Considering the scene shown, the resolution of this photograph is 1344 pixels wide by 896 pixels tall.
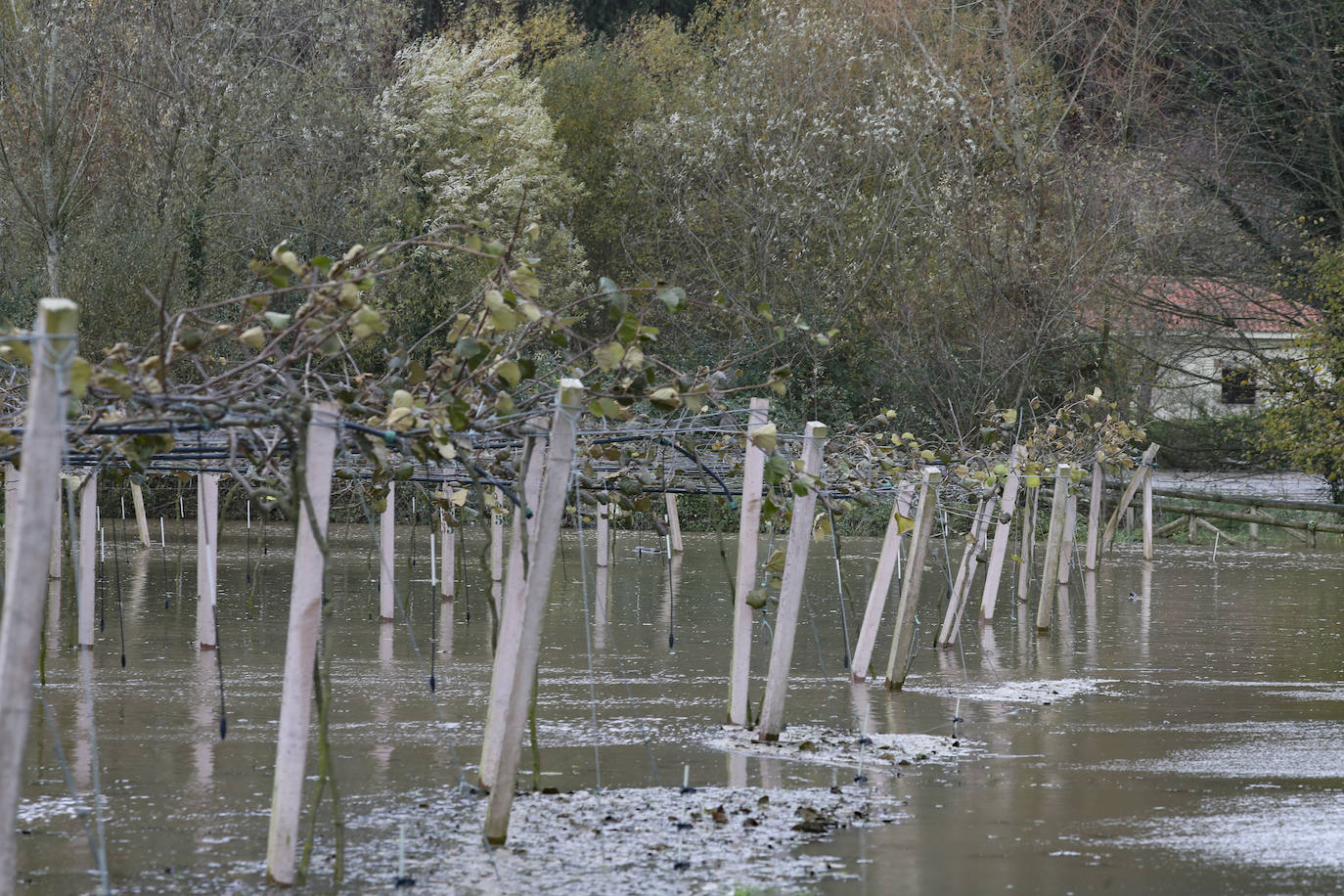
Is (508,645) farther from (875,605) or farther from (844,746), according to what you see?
(875,605)

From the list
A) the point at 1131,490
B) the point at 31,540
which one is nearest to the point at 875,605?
the point at 31,540

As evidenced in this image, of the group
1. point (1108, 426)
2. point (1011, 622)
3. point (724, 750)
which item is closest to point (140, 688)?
point (724, 750)

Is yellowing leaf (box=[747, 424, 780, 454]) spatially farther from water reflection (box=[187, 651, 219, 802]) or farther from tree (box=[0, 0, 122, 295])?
tree (box=[0, 0, 122, 295])

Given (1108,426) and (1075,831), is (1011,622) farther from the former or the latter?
(1075,831)

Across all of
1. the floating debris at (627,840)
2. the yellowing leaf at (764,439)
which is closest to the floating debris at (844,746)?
the floating debris at (627,840)

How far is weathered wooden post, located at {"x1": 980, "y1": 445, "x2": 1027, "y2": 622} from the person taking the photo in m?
11.7

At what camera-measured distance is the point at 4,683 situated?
3619 mm

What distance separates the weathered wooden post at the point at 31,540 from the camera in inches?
142

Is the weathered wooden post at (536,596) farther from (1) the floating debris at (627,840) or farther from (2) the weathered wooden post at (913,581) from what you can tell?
(2) the weathered wooden post at (913,581)

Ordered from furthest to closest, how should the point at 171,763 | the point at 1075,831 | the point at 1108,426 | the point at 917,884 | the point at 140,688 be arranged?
the point at 1108,426 < the point at 140,688 < the point at 171,763 < the point at 1075,831 < the point at 917,884

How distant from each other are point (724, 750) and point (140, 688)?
361 centimetres

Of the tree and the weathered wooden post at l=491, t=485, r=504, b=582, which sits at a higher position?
the tree

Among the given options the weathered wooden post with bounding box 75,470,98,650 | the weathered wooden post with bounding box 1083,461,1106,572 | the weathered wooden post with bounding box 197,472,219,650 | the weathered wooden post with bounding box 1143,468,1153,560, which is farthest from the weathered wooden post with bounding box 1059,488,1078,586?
the weathered wooden post with bounding box 75,470,98,650

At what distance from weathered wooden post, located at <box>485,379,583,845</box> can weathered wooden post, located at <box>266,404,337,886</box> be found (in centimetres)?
68
